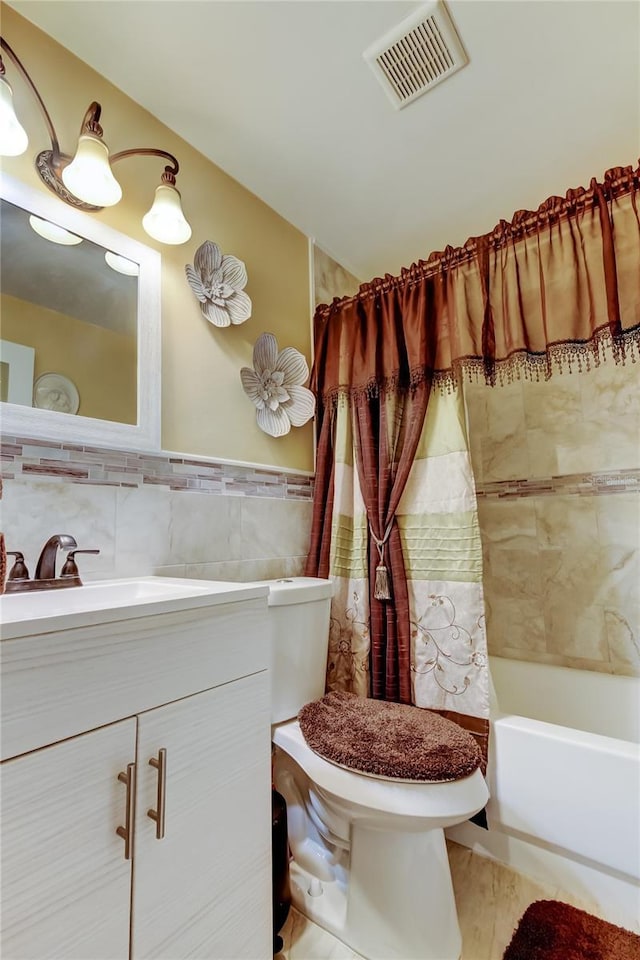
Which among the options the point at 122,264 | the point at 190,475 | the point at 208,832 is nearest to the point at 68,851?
the point at 208,832

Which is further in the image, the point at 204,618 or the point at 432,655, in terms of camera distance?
the point at 432,655

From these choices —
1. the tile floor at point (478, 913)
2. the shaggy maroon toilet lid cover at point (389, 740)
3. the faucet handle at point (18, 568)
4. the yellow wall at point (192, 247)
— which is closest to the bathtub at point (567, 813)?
the tile floor at point (478, 913)

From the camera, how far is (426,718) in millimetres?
1222

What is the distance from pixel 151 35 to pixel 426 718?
206cm

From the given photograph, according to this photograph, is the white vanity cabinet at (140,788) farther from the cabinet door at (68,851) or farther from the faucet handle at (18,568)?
the faucet handle at (18,568)

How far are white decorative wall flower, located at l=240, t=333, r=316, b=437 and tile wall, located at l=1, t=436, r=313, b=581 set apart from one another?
209 millimetres

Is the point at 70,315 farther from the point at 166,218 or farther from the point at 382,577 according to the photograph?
the point at 382,577

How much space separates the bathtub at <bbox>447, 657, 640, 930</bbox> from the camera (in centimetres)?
107

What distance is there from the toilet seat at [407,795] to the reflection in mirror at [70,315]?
107 cm

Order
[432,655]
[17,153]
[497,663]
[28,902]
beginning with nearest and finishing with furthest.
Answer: [28,902], [17,153], [432,655], [497,663]

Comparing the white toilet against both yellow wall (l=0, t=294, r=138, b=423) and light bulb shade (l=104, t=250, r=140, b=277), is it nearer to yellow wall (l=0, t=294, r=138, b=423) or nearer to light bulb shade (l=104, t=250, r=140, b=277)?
yellow wall (l=0, t=294, r=138, b=423)

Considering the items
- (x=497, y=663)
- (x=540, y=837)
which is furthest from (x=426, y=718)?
(x=497, y=663)

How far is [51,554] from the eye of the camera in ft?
3.33

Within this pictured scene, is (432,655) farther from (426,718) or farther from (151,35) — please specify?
(151,35)
